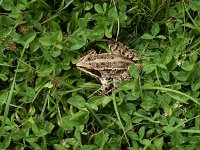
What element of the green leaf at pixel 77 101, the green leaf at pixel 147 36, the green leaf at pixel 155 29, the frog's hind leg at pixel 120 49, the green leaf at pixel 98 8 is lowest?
the green leaf at pixel 77 101

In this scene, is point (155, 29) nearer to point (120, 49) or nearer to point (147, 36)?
point (147, 36)

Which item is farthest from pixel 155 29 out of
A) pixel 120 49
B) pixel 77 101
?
pixel 77 101

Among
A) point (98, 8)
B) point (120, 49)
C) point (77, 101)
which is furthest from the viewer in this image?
point (120, 49)

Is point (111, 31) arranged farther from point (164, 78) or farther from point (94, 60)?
point (164, 78)

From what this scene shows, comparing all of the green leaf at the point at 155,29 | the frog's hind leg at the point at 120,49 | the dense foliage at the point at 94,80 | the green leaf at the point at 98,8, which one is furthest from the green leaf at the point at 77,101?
the green leaf at the point at 155,29

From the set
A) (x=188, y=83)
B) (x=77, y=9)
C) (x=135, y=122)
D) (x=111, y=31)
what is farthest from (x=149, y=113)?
(x=77, y=9)

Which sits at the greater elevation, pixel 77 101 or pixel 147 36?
pixel 147 36

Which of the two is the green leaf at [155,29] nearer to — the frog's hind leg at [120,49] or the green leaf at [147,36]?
the green leaf at [147,36]

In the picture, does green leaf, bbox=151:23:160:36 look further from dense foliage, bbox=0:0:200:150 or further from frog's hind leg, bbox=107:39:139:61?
frog's hind leg, bbox=107:39:139:61
